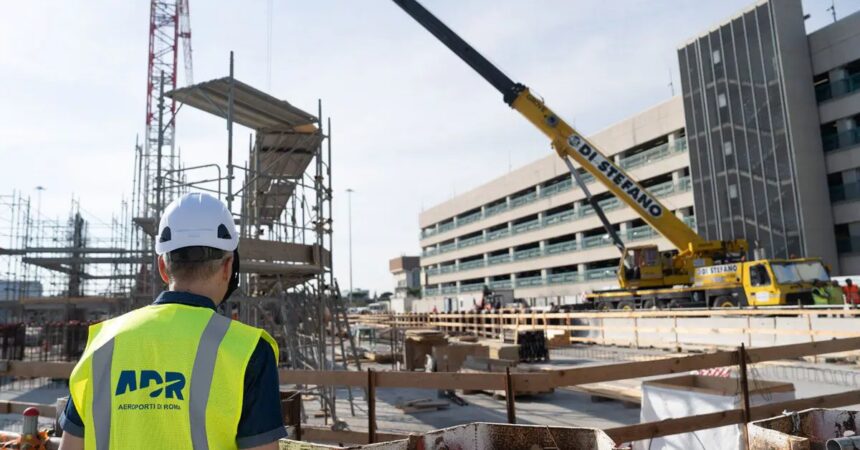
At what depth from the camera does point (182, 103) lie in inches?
387

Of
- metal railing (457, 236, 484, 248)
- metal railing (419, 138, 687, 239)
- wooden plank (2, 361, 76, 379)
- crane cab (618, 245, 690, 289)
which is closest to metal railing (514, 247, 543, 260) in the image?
metal railing (419, 138, 687, 239)

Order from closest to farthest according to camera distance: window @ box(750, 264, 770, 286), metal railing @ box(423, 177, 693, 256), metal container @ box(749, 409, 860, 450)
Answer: metal container @ box(749, 409, 860, 450), window @ box(750, 264, 770, 286), metal railing @ box(423, 177, 693, 256)

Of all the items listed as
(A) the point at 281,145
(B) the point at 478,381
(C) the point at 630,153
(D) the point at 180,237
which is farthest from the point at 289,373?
(C) the point at 630,153

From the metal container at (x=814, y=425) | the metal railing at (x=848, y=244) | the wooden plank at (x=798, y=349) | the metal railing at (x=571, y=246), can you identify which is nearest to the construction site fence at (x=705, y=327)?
the wooden plank at (x=798, y=349)

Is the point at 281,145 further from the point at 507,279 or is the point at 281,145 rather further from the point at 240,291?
the point at 507,279

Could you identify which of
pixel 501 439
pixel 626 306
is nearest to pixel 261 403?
pixel 501 439

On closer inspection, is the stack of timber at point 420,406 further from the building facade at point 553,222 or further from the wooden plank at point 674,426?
the building facade at point 553,222

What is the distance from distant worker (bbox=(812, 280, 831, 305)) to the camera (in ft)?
60.5

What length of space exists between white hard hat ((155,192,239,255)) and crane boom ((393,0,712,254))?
66.1 feet

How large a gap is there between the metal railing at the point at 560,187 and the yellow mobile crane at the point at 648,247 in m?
16.5

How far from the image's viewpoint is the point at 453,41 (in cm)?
2131

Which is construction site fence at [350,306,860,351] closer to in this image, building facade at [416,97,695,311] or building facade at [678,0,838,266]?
building facade at [678,0,838,266]

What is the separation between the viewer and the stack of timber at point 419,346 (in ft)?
49.7

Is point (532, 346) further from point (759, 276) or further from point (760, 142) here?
point (760, 142)
